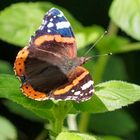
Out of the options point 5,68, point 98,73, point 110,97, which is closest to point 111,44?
point 98,73

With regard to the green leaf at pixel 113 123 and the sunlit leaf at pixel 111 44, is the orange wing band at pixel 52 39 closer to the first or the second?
the sunlit leaf at pixel 111 44

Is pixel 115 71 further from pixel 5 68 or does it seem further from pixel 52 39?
pixel 52 39

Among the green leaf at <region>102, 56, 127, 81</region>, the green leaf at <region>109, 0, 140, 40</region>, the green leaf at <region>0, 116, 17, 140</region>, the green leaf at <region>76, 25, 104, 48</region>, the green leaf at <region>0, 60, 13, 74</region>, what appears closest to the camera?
the green leaf at <region>109, 0, 140, 40</region>

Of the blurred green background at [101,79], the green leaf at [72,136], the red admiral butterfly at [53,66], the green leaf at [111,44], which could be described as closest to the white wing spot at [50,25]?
the red admiral butterfly at [53,66]

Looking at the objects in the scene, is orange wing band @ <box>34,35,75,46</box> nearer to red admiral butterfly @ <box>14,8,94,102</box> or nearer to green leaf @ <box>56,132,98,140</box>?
red admiral butterfly @ <box>14,8,94,102</box>

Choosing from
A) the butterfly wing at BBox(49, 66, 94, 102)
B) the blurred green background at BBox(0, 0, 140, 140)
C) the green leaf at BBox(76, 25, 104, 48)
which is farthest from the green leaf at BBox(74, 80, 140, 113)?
the blurred green background at BBox(0, 0, 140, 140)
